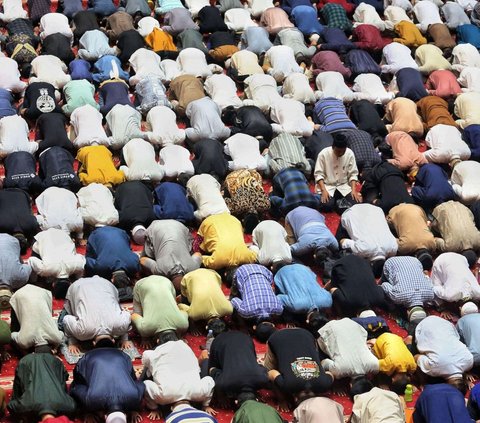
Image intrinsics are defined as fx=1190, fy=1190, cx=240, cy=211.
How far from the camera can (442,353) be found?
11.0m

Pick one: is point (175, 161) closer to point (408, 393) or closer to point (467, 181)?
point (467, 181)

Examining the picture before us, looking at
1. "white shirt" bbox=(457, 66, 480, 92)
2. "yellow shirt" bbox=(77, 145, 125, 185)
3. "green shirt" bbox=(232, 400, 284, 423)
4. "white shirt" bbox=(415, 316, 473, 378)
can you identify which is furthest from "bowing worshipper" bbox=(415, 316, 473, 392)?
"white shirt" bbox=(457, 66, 480, 92)

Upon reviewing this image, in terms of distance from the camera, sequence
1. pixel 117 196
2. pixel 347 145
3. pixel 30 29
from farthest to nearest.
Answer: pixel 30 29 → pixel 347 145 → pixel 117 196

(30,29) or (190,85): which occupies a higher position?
(30,29)

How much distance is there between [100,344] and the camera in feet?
35.4

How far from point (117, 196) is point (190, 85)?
8.38ft

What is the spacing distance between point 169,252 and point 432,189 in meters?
3.26

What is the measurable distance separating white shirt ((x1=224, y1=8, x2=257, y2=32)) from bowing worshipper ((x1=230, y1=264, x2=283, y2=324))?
18.2 feet

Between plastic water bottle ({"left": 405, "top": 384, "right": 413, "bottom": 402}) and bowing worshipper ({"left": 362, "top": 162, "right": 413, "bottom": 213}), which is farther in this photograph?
bowing worshipper ({"left": 362, "top": 162, "right": 413, "bottom": 213})

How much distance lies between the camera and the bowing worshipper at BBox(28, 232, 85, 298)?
11383mm

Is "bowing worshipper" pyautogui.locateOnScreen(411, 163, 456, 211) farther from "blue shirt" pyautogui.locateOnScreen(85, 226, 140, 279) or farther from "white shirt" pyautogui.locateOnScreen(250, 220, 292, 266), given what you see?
"blue shirt" pyautogui.locateOnScreen(85, 226, 140, 279)

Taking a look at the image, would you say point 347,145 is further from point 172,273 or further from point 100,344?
point 100,344

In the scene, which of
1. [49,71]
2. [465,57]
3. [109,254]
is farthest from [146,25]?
[109,254]

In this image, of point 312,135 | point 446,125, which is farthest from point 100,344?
point 446,125
